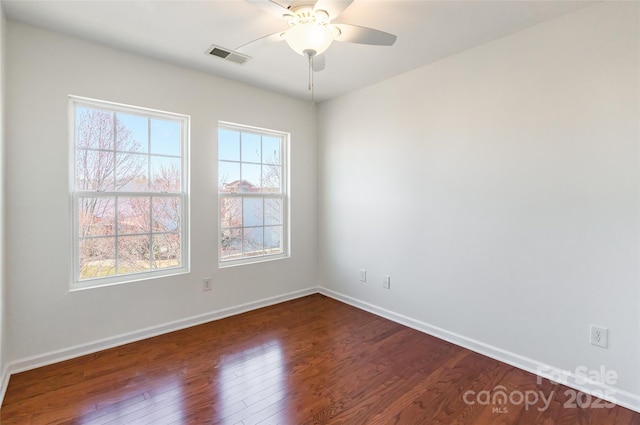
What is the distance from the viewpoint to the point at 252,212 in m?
3.53

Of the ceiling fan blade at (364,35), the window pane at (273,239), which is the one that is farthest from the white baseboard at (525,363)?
the ceiling fan blade at (364,35)

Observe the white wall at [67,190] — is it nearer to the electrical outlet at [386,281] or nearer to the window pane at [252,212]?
the window pane at [252,212]

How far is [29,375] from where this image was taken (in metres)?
2.16

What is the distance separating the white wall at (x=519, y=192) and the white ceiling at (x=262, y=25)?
→ 0.72ft

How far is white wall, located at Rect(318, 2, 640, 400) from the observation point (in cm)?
190

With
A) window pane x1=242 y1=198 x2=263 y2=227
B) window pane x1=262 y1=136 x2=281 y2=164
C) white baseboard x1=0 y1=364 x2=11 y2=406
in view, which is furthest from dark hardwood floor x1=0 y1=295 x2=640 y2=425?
window pane x1=262 y1=136 x2=281 y2=164

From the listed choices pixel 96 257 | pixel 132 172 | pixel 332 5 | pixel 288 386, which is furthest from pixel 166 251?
pixel 332 5

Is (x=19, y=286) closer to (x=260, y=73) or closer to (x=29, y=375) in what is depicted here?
(x=29, y=375)

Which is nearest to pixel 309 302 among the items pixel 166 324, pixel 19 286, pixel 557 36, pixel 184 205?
pixel 166 324

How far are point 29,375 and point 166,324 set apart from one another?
3.06ft

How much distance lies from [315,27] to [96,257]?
8.11ft

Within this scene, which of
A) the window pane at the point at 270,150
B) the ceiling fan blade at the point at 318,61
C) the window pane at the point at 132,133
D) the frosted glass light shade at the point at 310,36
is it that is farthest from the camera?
the window pane at the point at 270,150

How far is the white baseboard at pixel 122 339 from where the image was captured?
2213 mm

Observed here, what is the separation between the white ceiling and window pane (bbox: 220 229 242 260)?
5.43ft
